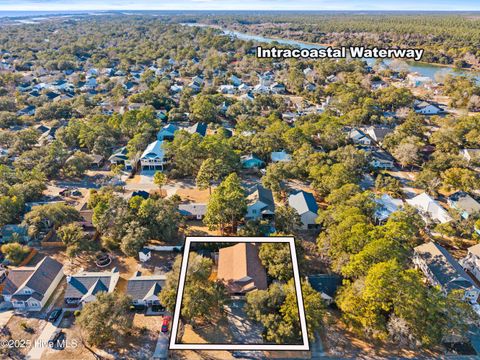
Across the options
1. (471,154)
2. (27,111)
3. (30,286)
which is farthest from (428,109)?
(27,111)

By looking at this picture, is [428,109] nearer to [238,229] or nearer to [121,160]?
[238,229]

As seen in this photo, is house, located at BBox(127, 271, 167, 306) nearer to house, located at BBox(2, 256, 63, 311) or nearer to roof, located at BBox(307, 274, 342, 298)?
house, located at BBox(2, 256, 63, 311)

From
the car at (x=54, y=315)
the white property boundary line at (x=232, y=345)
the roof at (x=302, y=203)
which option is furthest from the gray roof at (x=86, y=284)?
the white property boundary line at (x=232, y=345)

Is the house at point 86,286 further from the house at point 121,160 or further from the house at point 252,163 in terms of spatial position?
the house at point 252,163

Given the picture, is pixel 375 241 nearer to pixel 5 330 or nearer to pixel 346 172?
pixel 346 172

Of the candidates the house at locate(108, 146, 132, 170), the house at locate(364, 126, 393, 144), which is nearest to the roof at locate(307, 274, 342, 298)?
the house at locate(108, 146, 132, 170)

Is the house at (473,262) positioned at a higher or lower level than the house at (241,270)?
lower
